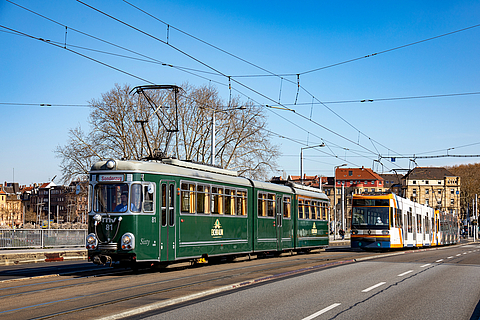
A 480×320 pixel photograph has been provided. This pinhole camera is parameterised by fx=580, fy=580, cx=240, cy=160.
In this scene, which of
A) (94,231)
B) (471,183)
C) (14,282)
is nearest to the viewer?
(14,282)

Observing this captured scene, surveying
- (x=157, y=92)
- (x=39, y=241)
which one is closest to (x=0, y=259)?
(x=39, y=241)

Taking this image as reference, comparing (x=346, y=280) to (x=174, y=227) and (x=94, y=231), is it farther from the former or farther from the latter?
(x=94, y=231)

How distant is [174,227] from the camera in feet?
54.7

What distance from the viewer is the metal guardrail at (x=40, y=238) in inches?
1063

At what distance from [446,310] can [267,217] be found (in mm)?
13575

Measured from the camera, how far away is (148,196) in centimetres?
1600

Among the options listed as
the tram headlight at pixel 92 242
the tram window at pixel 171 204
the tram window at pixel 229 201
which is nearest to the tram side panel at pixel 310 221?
the tram window at pixel 229 201

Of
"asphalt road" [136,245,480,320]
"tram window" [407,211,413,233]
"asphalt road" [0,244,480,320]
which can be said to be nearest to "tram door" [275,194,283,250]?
"asphalt road" [0,244,480,320]

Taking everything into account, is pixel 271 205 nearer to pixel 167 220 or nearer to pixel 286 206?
pixel 286 206

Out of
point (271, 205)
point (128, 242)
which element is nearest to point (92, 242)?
point (128, 242)

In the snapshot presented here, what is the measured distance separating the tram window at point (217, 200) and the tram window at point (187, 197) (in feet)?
4.14

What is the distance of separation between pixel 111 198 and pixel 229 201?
16.8ft

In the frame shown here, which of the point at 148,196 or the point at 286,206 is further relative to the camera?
the point at 286,206

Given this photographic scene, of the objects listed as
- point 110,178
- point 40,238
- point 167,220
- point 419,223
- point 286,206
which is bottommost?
point 40,238
